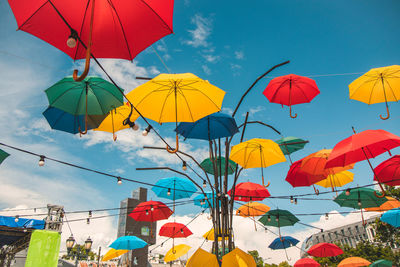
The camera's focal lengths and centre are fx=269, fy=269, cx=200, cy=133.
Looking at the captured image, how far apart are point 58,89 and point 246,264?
18.5ft

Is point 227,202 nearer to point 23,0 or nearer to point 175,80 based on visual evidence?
point 175,80

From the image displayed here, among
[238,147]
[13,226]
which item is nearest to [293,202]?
[238,147]

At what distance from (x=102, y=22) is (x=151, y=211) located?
9296 millimetres

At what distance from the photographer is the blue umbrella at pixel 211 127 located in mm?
6875

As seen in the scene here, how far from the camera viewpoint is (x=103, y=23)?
3.12 m

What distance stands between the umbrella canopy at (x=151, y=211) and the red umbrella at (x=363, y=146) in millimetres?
7479

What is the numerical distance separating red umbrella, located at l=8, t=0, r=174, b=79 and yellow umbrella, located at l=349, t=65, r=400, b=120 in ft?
20.9

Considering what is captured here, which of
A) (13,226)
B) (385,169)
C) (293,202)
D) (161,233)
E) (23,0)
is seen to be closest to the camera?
(23,0)

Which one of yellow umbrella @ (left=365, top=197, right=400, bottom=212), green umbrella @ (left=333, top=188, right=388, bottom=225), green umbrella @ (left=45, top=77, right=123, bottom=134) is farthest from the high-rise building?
green umbrella @ (left=45, top=77, right=123, bottom=134)

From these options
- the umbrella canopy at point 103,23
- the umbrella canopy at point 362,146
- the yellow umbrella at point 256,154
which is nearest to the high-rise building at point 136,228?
the yellow umbrella at point 256,154

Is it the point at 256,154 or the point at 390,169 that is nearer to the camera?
the point at 256,154

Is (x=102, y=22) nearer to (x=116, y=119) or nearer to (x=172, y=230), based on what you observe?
(x=116, y=119)

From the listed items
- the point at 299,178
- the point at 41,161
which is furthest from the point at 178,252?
the point at 41,161

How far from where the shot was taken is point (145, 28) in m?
3.27
